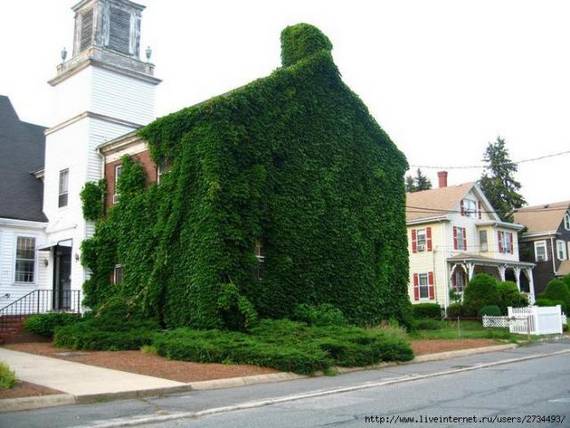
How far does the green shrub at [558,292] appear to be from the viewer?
3991 cm

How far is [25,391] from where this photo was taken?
35.5ft

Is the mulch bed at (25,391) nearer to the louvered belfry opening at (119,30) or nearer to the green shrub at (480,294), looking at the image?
the louvered belfry opening at (119,30)

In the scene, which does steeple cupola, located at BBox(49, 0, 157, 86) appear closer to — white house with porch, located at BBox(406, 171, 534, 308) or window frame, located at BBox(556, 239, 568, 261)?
white house with porch, located at BBox(406, 171, 534, 308)

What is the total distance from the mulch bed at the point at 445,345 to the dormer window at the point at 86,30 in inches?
767

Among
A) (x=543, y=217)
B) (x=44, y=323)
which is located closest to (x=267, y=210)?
(x=44, y=323)

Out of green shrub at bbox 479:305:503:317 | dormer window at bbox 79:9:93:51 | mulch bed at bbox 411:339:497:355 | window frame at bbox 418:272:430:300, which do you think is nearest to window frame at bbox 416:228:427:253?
A: window frame at bbox 418:272:430:300

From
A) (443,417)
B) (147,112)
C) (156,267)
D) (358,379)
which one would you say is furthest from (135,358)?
(147,112)

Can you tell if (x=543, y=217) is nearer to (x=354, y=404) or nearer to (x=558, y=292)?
(x=558, y=292)

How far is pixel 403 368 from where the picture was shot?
1577 centimetres

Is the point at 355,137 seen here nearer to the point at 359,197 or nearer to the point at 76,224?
the point at 359,197

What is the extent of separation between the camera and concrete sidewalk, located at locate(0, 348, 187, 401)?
11445 millimetres

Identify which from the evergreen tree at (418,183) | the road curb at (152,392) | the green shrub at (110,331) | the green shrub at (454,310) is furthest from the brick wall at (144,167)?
the evergreen tree at (418,183)

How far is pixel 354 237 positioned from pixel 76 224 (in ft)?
37.6

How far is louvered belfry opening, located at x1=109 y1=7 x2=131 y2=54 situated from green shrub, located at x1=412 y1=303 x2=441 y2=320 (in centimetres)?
2323
